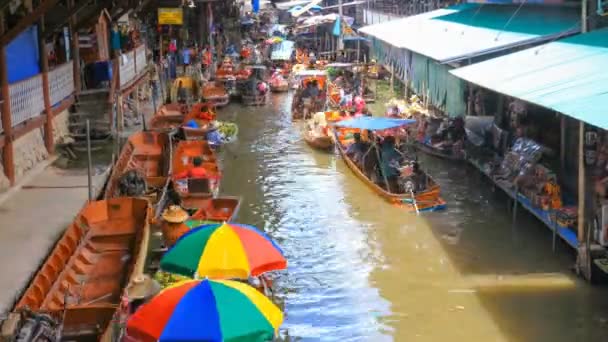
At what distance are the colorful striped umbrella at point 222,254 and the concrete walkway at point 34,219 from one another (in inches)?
96.0

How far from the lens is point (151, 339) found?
7.50 metres

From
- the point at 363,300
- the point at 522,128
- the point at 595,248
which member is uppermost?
the point at 522,128

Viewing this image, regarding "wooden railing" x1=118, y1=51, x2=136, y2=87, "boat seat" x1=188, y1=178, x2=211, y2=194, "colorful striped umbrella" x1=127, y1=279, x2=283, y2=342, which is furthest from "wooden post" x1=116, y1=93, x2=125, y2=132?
"colorful striped umbrella" x1=127, y1=279, x2=283, y2=342

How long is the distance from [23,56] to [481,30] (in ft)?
40.6

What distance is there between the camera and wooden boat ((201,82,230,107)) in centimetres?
3428

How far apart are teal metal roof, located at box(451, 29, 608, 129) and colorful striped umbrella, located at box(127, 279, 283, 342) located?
4.60m

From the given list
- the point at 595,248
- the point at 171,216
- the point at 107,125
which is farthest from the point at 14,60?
the point at 595,248

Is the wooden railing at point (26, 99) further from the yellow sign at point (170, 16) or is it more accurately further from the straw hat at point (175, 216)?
the yellow sign at point (170, 16)

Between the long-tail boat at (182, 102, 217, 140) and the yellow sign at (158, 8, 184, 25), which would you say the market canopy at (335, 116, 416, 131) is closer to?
the long-tail boat at (182, 102, 217, 140)

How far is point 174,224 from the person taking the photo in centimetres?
1311

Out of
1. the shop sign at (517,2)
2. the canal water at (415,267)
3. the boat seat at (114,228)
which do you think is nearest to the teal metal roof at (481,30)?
the shop sign at (517,2)

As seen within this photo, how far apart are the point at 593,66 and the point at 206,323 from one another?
25.6 ft

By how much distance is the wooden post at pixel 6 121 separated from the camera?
50.1ft

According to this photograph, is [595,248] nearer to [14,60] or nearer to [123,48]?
[14,60]
